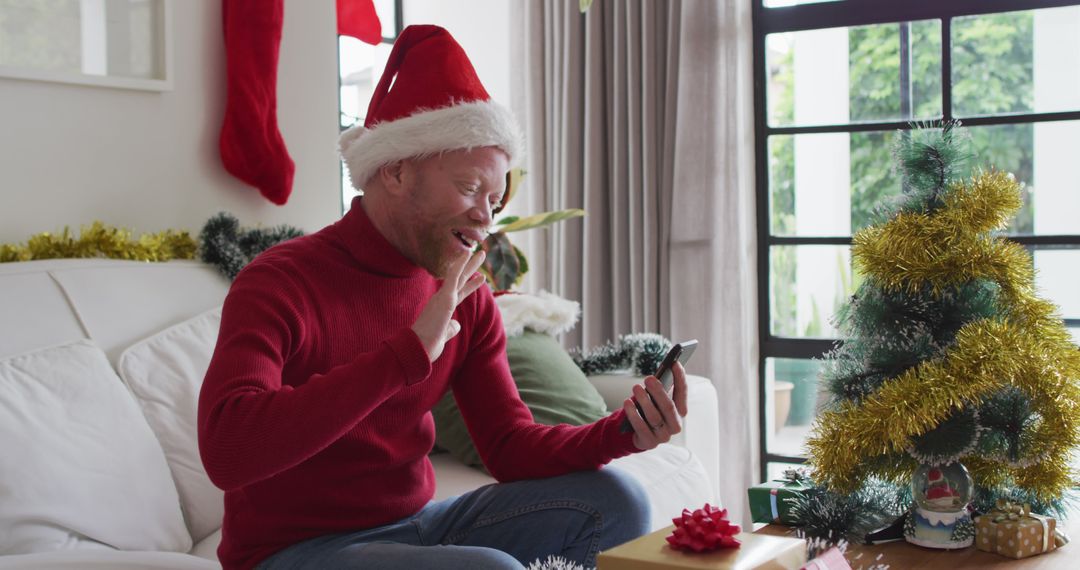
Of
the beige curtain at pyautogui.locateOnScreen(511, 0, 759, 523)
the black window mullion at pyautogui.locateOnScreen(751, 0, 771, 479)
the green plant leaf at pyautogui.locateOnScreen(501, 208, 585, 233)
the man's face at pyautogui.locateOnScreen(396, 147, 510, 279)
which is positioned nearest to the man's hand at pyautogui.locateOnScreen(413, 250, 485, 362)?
the man's face at pyautogui.locateOnScreen(396, 147, 510, 279)

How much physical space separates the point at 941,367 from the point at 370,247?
96cm

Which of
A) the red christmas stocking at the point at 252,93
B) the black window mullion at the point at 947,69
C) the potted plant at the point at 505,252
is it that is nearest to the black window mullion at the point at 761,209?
the black window mullion at the point at 947,69

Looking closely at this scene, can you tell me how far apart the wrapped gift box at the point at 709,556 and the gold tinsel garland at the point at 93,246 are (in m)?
1.48

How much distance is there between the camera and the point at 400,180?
166cm

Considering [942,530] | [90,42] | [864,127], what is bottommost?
[942,530]

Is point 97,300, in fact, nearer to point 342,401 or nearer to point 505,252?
point 342,401

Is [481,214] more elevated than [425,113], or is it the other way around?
[425,113]

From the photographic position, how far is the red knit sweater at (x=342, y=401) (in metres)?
1.32

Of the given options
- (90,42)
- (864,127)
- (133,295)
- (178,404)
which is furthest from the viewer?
(864,127)

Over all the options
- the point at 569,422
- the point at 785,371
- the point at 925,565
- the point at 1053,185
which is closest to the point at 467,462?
the point at 569,422

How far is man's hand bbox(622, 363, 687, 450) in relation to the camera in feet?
5.03

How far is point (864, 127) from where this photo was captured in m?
3.54

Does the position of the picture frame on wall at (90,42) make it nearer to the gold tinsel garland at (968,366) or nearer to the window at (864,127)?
the gold tinsel garland at (968,366)

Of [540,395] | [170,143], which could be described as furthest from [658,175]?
[170,143]
